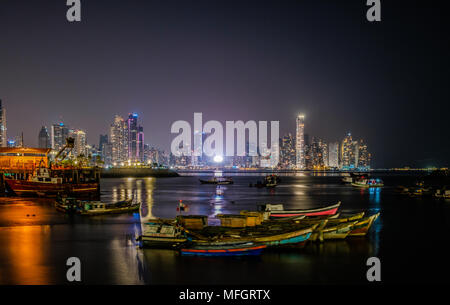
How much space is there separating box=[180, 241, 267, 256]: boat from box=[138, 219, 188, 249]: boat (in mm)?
1174

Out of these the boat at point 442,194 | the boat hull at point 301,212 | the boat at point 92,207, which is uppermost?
the boat hull at point 301,212

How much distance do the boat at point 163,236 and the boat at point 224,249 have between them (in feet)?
3.85

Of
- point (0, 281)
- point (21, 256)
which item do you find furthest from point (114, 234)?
point (0, 281)

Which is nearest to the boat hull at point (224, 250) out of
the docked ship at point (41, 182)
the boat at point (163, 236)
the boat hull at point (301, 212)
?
the boat at point (163, 236)

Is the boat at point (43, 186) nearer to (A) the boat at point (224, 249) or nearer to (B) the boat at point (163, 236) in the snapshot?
(B) the boat at point (163, 236)

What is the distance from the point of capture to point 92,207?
37188mm

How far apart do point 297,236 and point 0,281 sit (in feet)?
49.5

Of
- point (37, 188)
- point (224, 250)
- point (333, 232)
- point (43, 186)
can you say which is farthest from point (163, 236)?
point (37, 188)

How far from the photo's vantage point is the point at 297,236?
2178 cm

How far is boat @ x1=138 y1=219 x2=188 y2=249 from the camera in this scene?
71.4 feet

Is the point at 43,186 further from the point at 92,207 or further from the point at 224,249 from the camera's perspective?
the point at 224,249

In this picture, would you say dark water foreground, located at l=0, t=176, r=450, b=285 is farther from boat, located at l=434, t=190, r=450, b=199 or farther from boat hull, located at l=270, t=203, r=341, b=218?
boat, located at l=434, t=190, r=450, b=199

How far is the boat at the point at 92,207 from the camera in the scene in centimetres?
3712

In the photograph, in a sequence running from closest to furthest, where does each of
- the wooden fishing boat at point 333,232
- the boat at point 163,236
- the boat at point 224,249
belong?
1. the boat at point 224,249
2. the boat at point 163,236
3. the wooden fishing boat at point 333,232
